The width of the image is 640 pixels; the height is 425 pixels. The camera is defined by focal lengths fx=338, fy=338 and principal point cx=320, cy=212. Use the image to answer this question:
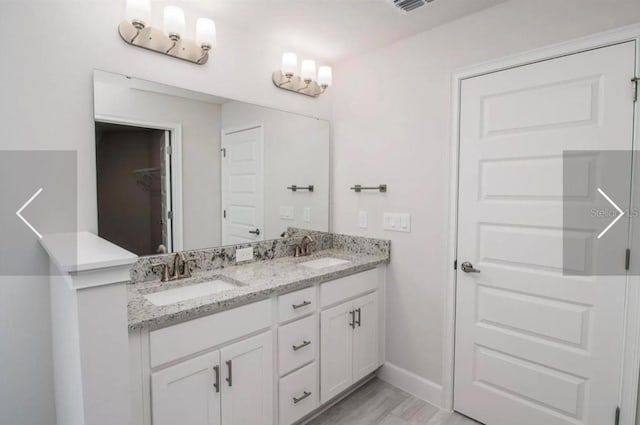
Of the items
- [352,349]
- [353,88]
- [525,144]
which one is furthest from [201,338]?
[353,88]

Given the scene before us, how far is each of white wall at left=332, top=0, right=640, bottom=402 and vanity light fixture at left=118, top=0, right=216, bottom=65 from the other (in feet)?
3.80

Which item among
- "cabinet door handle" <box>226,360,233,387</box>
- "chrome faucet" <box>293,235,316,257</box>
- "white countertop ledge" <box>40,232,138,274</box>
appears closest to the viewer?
"white countertop ledge" <box>40,232,138,274</box>

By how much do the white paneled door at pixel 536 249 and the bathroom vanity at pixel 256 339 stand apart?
0.66 meters

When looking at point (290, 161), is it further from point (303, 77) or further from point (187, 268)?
point (187, 268)

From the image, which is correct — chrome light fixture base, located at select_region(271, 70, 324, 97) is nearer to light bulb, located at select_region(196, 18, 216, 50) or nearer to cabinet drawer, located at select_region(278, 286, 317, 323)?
light bulb, located at select_region(196, 18, 216, 50)

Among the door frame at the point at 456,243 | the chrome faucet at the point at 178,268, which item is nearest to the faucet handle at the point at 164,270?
the chrome faucet at the point at 178,268

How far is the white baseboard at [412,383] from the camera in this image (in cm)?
223

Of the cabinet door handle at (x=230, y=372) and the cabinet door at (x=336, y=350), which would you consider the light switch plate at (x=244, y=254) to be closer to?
the cabinet door at (x=336, y=350)

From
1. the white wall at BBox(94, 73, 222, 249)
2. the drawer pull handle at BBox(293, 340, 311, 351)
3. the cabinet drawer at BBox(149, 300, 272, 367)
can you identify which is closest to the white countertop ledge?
the cabinet drawer at BBox(149, 300, 272, 367)

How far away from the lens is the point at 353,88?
2.62 metres

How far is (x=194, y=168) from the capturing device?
6.54 ft

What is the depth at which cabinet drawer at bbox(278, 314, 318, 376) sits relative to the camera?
1787 millimetres

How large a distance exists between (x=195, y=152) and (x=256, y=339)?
Result: 1117 mm

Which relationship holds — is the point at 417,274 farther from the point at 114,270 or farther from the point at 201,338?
the point at 114,270
